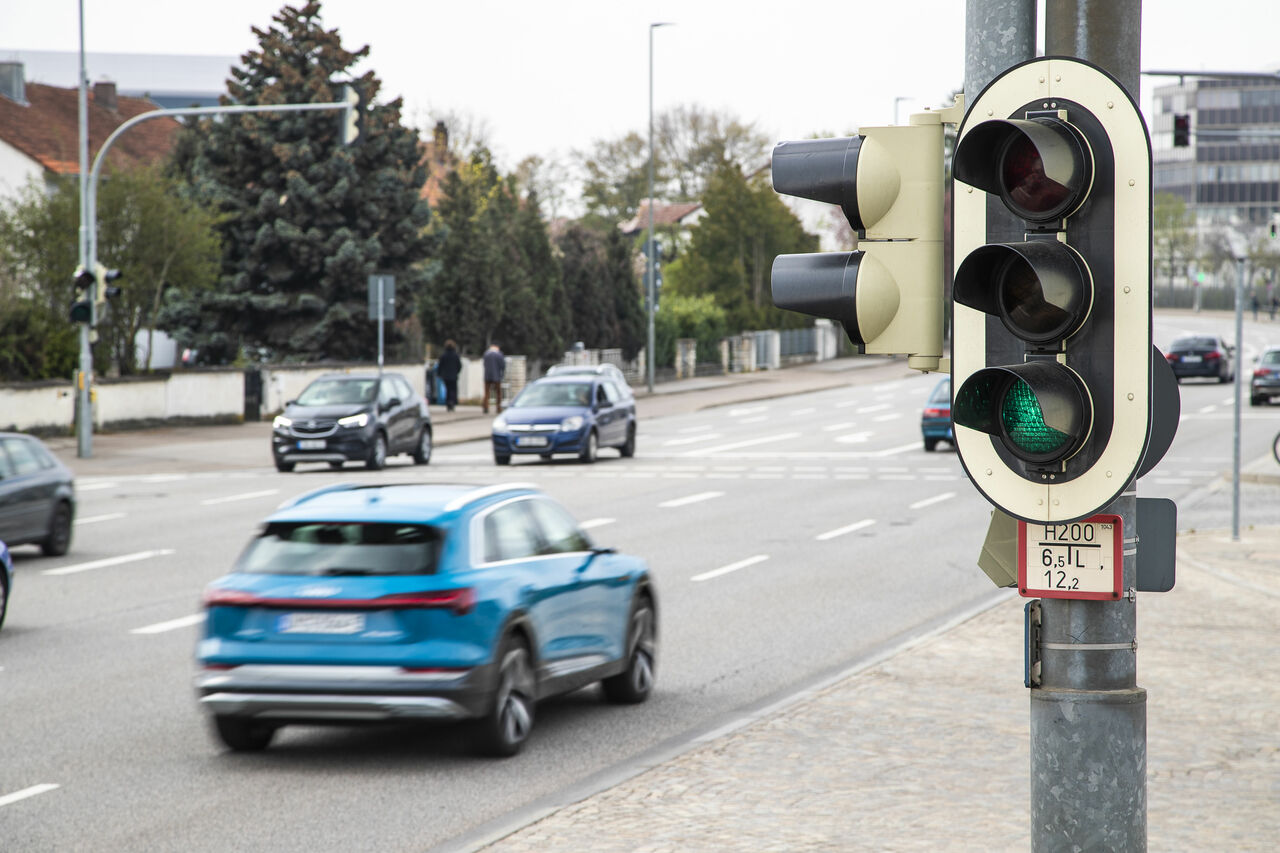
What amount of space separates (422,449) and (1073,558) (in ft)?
92.1

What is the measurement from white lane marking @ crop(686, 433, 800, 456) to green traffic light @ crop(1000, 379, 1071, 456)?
30.0 metres

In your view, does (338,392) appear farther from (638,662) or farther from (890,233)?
(890,233)

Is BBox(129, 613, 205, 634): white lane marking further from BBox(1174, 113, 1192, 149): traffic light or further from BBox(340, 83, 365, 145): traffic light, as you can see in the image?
BBox(1174, 113, 1192, 149): traffic light

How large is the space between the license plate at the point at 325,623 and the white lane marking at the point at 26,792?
4.50 feet

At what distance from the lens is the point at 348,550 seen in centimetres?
924

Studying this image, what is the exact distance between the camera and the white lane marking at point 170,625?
43.9 ft

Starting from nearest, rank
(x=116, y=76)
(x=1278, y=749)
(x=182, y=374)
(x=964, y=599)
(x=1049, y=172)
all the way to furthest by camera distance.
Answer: (x=1049, y=172) → (x=1278, y=749) → (x=964, y=599) → (x=182, y=374) → (x=116, y=76)

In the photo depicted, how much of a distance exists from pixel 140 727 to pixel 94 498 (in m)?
16.1

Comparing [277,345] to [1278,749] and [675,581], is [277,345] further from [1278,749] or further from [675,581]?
[1278,749]

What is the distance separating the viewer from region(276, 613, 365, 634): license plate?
29.4ft

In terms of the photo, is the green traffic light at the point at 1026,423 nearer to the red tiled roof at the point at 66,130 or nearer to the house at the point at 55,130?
the house at the point at 55,130

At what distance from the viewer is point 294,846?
24.4 ft

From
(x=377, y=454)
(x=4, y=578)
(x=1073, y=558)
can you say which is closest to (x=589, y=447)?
(x=377, y=454)

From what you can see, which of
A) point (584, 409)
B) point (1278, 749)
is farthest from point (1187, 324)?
point (1278, 749)
